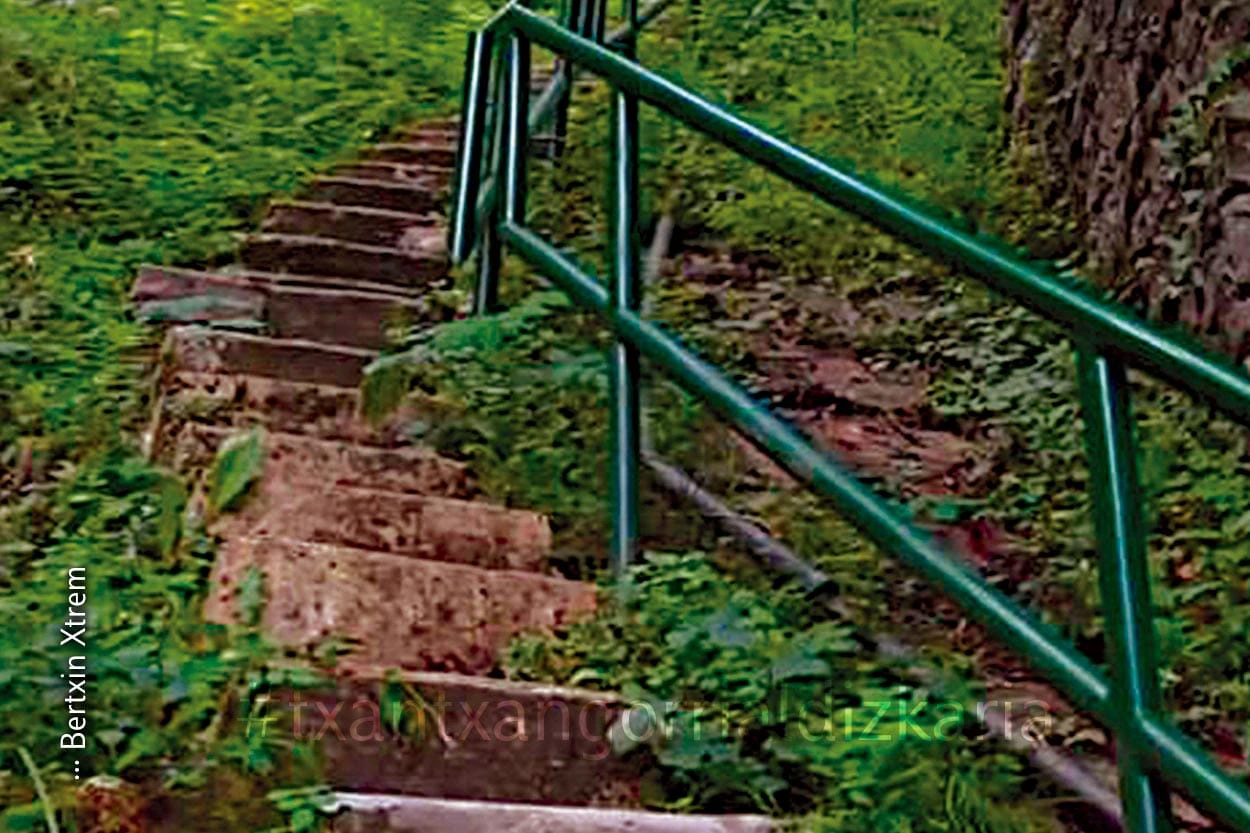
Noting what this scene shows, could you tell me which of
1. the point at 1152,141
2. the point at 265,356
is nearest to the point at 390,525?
the point at 265,356

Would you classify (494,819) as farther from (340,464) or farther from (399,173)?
(399,173)

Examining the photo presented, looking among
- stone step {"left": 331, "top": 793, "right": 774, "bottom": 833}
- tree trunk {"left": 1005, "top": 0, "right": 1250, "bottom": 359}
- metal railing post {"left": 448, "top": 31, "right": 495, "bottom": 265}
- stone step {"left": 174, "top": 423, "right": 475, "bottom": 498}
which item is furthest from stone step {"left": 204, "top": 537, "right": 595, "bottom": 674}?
tree trunk {"left": 1005, "top": 0, "right": 1250, "bottom": 359}

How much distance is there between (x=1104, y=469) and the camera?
1841 millimetres

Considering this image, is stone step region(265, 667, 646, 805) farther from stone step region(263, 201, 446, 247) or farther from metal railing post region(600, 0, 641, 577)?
stone step region(263, 201, 446, 247)

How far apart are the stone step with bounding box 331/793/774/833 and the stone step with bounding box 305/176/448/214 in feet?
12.2

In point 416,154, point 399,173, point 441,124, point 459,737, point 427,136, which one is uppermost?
point 441,124

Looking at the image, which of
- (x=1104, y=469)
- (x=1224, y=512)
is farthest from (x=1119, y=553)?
(x=1224, y=512)

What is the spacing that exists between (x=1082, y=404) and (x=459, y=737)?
95cm

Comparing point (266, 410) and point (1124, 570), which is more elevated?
point (266, 410)

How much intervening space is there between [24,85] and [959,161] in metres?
3.09

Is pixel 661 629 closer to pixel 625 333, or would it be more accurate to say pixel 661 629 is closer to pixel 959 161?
pixel 625 333

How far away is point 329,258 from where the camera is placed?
5.25 meters

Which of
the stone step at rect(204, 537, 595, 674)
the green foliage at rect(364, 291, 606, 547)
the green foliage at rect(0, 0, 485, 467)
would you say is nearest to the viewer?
the stone step at rect(204, 537, 595, 674)

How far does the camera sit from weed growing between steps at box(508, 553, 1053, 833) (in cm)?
229
